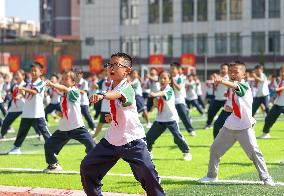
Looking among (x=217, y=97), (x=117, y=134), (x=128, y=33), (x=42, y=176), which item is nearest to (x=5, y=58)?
(x=128, y=33)

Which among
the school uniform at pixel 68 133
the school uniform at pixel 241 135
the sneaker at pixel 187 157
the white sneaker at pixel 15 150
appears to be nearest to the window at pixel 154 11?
the white sneaker at pixel 15 150

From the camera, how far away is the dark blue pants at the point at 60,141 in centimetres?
1186

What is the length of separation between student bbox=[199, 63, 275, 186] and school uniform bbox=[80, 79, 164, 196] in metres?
2.41

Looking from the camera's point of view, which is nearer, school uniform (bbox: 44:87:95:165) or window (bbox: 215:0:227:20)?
school uniform (bbox: 44:87:95:165)

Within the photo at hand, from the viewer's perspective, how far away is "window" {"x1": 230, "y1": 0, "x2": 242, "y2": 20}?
202ft

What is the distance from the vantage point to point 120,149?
810 centimetres

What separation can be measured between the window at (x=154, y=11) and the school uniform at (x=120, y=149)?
56.9 metres

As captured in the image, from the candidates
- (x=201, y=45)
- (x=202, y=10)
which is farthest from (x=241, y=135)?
(x=202, y=10)

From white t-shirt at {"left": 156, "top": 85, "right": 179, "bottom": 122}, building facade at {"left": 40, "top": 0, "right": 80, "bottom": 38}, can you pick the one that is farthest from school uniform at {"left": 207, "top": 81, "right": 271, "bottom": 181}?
building facade at {"left": 40, "top": 0, "right": 80, "bottom": 38}

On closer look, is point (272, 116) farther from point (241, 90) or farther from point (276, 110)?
point (241, 90)

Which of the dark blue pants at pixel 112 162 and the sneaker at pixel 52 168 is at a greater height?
the dark blue pants at pixel 112 162

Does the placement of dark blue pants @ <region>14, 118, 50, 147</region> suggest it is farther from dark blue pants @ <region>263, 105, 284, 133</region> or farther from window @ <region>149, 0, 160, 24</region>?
window @ <region>149, 0, 160, 24</region>

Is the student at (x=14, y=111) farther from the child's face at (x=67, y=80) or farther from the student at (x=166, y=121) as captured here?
the child's face at (x=67, y=80)

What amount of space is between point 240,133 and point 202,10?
53.3m
